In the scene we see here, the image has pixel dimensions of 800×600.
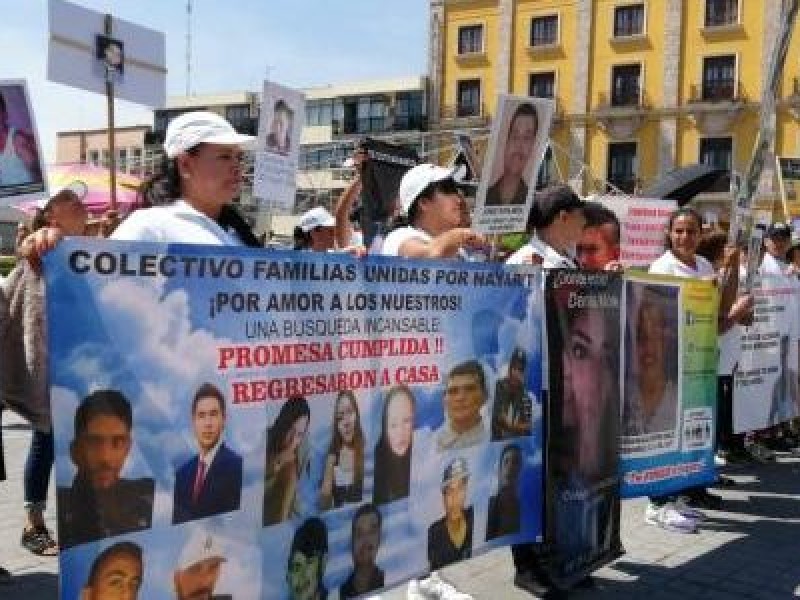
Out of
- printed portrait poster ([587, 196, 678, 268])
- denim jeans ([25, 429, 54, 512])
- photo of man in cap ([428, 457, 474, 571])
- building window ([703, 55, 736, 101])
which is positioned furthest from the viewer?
building window ([703, 55, 736, 101])

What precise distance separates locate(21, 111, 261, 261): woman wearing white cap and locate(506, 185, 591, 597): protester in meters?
1.71

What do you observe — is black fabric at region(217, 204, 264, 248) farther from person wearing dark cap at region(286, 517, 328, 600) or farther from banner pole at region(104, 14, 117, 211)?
banner pole at region(104, 14, 117, 211)

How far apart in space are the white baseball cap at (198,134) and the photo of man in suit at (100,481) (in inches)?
38.3

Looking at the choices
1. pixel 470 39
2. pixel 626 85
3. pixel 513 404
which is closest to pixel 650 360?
pixel 513 404

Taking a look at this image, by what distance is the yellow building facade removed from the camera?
4762 cm

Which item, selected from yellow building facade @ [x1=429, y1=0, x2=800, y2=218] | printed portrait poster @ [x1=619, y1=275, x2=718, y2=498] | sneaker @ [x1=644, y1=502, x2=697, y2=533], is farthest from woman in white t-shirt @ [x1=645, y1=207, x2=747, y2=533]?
yellow building facade @ [x1=429, y1=0, x2=800, y2=218]

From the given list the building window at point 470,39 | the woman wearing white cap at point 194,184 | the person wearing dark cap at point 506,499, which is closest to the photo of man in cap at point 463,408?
the person wearing dark cap at point 506,499

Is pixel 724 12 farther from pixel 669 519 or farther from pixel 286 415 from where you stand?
pixel 286 415

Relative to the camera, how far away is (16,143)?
4.94 m

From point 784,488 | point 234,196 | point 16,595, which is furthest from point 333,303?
point 784,488

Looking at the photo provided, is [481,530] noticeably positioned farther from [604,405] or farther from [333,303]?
[333,303]

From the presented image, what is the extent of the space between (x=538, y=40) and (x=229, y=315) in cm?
5291

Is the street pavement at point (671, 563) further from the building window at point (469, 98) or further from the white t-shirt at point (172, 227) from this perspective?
the building window at point (469, 98)

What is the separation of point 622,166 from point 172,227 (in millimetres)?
50191
